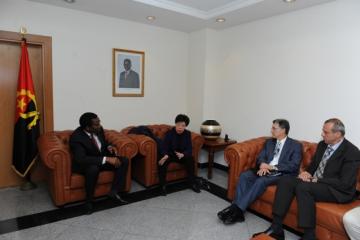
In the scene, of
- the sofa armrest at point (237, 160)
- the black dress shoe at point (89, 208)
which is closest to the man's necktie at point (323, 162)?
the sofa armrest at point (237, 160)

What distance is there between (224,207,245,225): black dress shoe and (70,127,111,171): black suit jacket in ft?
5.25

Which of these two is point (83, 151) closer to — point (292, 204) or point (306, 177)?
point (292, 204)

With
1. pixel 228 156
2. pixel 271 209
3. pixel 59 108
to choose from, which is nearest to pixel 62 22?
pixel 59 108

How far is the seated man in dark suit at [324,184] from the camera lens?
2398mm

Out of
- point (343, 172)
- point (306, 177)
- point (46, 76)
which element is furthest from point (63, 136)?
point (343, 172)

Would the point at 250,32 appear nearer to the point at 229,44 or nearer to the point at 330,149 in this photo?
the point at 229,44

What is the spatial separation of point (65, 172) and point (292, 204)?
2468mm

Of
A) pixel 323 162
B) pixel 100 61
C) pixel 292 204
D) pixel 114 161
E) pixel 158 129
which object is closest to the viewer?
pixel 292 204

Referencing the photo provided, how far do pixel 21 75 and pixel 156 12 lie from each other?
1.98m

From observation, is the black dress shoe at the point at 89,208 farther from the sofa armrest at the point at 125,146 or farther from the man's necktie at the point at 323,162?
the man's necktie at the point at 323,162

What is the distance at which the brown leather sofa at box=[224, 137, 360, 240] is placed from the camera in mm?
2291

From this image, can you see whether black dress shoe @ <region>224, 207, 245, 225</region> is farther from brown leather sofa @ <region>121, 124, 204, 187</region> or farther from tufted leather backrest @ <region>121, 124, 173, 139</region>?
tufted leather backrest @ <region>121, 124, 173, 139</region>

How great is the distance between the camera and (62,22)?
3.56 metres

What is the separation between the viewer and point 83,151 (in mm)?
2988
